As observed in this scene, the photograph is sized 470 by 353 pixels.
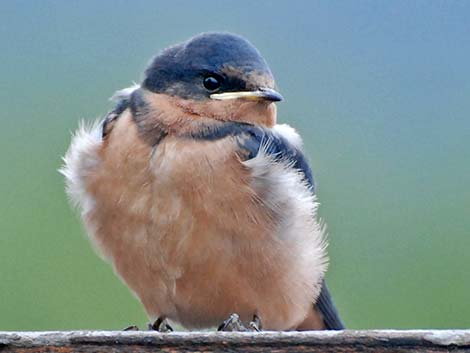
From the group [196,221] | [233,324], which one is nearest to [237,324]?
[233,324]

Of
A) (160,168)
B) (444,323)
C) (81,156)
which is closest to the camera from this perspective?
(160,168)

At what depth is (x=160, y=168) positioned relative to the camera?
121 inches

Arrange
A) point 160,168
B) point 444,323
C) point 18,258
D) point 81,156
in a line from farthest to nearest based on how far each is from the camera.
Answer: point 18,258 < point 444,323 < point 81,156 < point 160,168

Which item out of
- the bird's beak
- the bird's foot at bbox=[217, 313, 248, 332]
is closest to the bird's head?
the bird's beak

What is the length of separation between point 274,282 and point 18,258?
1.19 meters

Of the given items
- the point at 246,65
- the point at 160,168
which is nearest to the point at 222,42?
the point at 246,65

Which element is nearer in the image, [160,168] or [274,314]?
[160,168]

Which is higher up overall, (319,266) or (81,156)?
(81,156)

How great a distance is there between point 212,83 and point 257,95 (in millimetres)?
145

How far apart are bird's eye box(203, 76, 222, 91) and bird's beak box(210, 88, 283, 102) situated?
2 centimetres

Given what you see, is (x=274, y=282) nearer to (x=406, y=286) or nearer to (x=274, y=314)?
(x=274, y=314)

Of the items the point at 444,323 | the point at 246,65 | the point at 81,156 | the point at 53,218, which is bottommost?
the point at 444,323

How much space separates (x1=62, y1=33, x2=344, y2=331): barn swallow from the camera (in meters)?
A: 3.09

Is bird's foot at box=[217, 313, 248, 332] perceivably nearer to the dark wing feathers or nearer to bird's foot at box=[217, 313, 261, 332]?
bird's foot at box=[217, 313, 261, 332]
